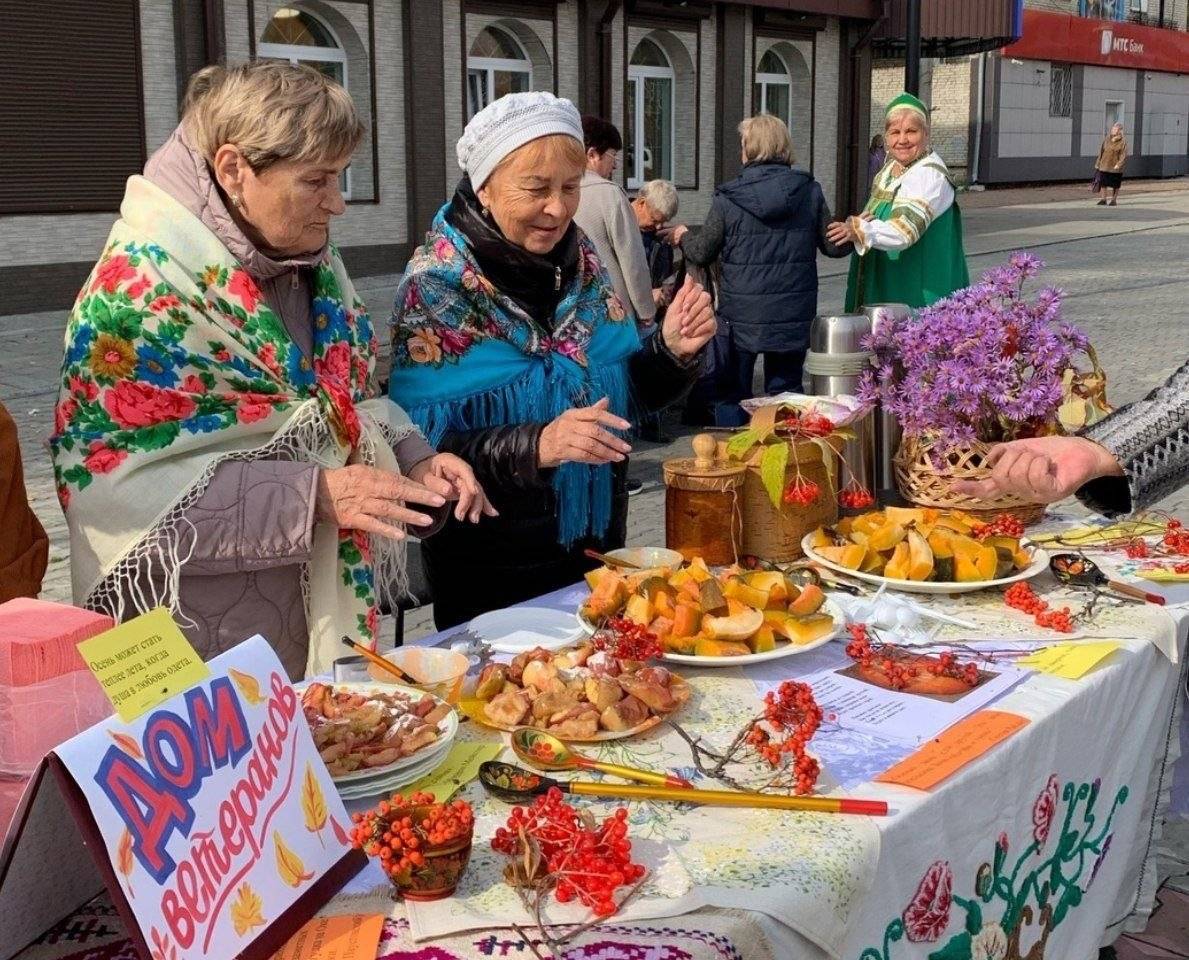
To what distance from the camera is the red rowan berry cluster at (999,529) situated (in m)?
2.53

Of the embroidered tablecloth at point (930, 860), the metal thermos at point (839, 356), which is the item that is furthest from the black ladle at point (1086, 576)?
the metal thermos at point (839, 356)

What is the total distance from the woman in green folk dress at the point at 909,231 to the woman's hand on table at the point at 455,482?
3.84 m

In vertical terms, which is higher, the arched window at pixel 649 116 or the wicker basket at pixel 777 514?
the arched window at pixel 649 116

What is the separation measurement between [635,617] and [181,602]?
812 mm

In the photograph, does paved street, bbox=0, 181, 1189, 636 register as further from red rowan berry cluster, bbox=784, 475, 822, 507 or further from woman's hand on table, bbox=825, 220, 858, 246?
red rowan berry cluster, bbox=784, 475, 822, 507

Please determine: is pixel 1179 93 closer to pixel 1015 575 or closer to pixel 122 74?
pixel 122 74

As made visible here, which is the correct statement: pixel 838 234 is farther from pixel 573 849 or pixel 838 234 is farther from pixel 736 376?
pixel 573 849

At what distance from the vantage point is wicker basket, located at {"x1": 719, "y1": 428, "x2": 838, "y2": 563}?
250 centimetres

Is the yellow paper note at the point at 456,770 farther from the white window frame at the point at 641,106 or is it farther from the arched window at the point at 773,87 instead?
the arched window at the point at 773,87

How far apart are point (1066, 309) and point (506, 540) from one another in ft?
37.2

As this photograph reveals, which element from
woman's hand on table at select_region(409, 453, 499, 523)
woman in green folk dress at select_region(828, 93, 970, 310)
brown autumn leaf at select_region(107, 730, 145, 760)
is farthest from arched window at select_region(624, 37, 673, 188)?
brown autumn leaf at select_region(107, 730, 145, 760)

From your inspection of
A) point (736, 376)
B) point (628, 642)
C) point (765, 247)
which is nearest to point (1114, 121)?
point (736, 376)

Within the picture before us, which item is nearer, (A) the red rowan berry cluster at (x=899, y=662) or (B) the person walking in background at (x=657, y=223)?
(A) the red rowan berry cluster at (x=899, y=662)

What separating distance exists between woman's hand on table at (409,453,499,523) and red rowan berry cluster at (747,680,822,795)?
75cm
